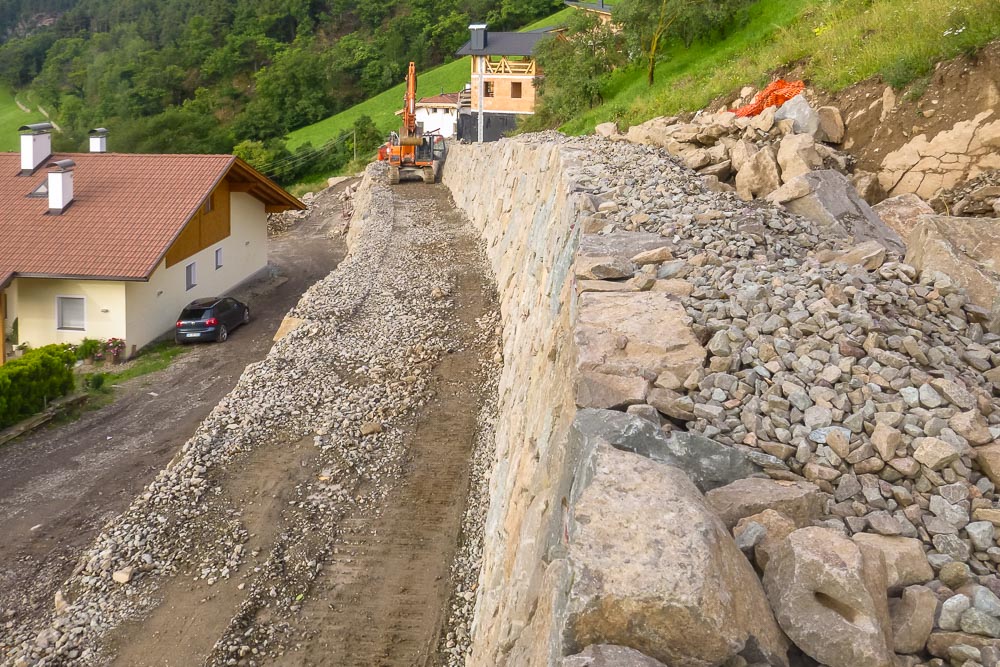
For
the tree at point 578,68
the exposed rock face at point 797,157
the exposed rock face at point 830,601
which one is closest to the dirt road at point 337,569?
the exposed rock face at point 830,601

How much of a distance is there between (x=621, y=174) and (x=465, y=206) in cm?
1848

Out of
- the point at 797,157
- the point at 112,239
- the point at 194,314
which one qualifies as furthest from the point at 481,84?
the point at 797,157

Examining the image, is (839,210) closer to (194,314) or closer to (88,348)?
(194,314)

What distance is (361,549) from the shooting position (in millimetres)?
10234

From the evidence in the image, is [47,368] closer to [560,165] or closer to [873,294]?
[560,165]

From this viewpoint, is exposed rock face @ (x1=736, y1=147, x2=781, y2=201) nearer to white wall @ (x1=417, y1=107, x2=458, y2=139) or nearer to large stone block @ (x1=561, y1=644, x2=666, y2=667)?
large stone block @ (x1=561, y1=644, x2=666, y2=667)

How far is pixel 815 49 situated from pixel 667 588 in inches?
672

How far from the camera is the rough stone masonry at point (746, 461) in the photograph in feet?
13.0

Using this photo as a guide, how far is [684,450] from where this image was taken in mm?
5184

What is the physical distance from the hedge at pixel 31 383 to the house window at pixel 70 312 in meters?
3.66

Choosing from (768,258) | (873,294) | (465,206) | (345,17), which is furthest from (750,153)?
(345,17)

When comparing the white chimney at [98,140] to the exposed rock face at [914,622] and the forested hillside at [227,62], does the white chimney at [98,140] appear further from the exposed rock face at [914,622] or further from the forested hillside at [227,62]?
the forested hillside at [227,62]

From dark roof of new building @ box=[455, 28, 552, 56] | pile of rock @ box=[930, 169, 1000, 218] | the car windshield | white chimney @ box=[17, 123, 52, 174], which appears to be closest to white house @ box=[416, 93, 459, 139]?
dark roof of new building @ box=[455, 28, 552, 56]

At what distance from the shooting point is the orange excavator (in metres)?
41.8
